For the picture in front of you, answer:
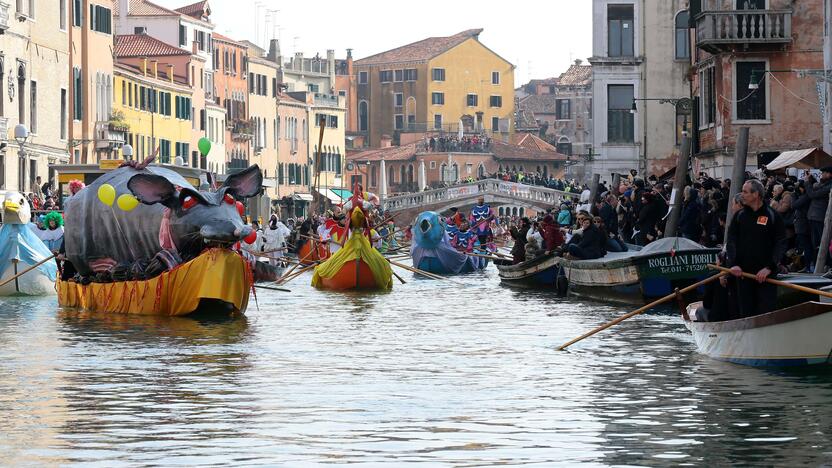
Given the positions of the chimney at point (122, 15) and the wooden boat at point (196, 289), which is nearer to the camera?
the wooden boat at point (196, 289)

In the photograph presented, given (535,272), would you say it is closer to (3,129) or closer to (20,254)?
(20,254)

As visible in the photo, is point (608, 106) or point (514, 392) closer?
point (514, 392)

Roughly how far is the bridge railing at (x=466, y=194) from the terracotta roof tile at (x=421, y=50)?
44778 millimetres

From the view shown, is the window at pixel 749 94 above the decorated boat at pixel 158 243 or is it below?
above

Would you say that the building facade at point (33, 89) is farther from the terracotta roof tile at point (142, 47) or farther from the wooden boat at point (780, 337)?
the wooden boat at point (780, 337)

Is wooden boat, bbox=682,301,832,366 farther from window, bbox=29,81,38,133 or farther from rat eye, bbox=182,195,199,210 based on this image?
window, bbox=29,81,38,133

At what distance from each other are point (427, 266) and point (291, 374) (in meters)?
29.8

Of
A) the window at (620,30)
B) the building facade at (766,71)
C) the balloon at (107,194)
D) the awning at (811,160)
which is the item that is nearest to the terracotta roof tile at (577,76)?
the window at (620,30)

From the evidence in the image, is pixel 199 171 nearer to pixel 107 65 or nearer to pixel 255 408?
pixel 255 408

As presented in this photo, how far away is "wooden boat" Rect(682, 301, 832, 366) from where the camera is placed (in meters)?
17.8

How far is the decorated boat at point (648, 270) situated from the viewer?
91.7ft

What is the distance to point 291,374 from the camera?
1927 centimetres

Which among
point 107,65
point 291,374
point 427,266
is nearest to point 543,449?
point 291,374

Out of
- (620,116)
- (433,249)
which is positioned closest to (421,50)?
(620,116)
